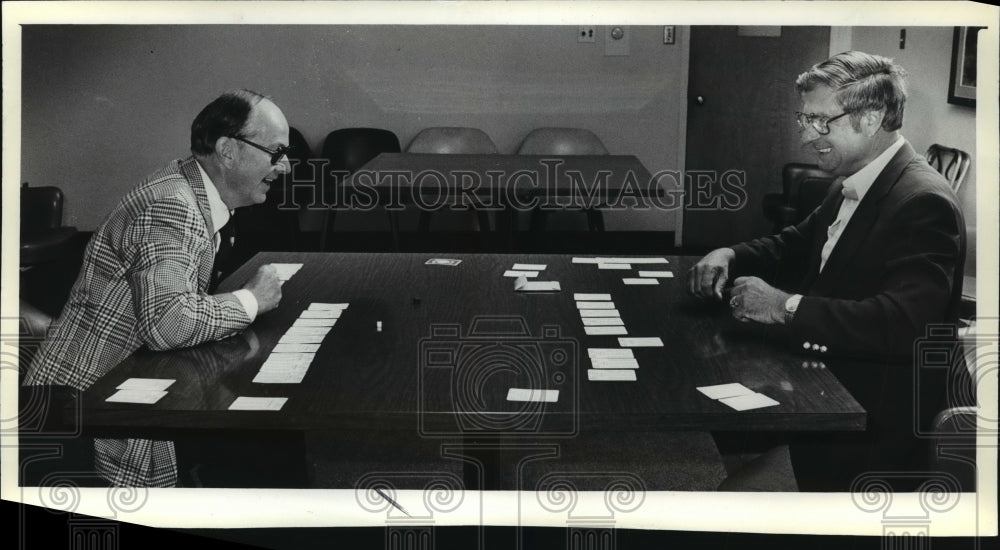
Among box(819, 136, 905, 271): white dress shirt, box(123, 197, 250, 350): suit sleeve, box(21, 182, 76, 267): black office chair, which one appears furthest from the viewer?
box(21, 182, 76, 267): black office chair

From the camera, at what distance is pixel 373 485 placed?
2.95 m

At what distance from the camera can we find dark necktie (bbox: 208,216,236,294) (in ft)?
9.15

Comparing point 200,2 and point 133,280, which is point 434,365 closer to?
point 133,280

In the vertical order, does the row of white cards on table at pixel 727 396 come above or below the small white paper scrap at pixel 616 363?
below

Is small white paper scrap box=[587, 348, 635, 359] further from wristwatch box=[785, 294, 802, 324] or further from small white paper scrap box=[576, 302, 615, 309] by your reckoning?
wristwatch box=[785, 294, 802, 324]

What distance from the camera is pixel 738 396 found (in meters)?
2.10

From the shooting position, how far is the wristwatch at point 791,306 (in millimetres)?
2566

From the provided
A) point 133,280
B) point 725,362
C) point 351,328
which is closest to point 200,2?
point 133,280

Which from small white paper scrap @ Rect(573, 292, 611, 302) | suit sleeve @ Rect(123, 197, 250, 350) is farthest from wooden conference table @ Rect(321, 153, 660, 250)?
suit sleeve @ Rect(123, 197, 250, 350)

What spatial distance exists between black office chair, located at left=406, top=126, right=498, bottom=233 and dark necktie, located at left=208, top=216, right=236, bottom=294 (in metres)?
0.58

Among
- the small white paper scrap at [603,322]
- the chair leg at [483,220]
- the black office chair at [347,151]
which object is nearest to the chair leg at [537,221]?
the chair leg at [483,220]

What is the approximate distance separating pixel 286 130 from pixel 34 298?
0.94 meters

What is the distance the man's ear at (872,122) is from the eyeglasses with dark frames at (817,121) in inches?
2.2

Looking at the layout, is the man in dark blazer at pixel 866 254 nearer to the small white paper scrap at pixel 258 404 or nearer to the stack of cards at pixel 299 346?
the stack of cards at pixel 299 346
